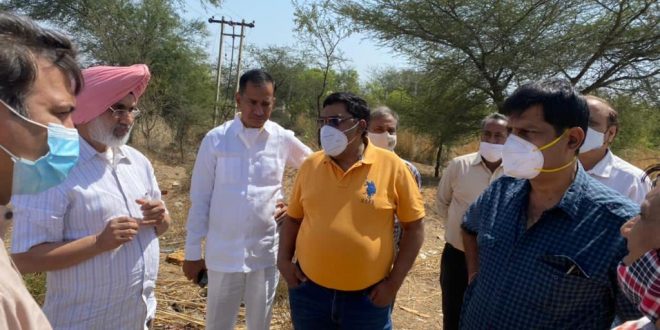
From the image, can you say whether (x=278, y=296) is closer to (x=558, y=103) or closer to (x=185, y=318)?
(x=185, y=318)

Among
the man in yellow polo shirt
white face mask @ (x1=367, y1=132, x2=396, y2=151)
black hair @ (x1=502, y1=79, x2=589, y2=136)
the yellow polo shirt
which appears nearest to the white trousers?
the man in yellow polo shirt

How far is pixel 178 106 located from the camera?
1773cm

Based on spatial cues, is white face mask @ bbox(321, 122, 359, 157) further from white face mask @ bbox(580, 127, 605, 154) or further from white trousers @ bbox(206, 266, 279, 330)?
white face mask @ bbox(580, 127, 605, 154)

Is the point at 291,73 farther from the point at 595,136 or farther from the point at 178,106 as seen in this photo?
the point at 595,136

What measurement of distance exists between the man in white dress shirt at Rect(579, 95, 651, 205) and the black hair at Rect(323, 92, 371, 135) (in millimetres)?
1211

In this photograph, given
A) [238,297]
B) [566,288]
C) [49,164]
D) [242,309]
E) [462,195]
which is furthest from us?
[242,309]

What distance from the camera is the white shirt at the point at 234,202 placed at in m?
3.28

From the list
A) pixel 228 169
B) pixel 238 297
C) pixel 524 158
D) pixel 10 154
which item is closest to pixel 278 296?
pixel 238 297

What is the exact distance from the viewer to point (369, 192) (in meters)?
2.71

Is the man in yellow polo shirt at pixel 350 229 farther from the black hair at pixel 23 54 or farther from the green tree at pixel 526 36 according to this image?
the green tree at pixel 526 36

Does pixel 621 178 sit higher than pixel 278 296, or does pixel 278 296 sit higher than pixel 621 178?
pixel 621 178

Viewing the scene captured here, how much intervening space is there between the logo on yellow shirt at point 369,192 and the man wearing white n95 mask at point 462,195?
1.21 metres

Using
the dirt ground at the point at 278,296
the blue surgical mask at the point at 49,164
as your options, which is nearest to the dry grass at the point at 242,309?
the dirt ground at the point at 278,296

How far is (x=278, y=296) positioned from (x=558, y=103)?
346 cm
